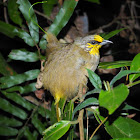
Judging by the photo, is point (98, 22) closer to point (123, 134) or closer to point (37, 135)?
point (37, 135)

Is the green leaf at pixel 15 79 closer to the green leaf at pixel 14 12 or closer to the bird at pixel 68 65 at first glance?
the bird at pixel 68 65

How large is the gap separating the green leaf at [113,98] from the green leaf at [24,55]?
3.33 feet

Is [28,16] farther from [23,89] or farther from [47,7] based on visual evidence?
[23,89]

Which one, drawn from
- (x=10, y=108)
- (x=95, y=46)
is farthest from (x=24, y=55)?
(x=95, y=46)

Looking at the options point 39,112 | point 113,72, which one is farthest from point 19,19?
point 113,72

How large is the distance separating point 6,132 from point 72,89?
79 cm

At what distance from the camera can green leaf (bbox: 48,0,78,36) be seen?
4.88ft

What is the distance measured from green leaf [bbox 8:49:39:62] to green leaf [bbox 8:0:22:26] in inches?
10.8

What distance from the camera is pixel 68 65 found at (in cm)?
140

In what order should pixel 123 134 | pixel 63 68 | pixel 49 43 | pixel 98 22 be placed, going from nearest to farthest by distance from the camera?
1. pixel 123 134
2. pixel 63 68
3. pixel 49 43
4. pixel 98 22

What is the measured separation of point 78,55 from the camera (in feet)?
4.81

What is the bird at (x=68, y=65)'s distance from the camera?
1418mm

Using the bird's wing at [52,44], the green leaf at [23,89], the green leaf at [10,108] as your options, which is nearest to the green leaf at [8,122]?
the green leaf at [10,108]

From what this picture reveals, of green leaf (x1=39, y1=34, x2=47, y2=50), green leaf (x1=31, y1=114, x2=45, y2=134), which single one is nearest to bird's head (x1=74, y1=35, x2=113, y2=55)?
green leaf (x1=39, y1=34, x2=47, y2=50)
